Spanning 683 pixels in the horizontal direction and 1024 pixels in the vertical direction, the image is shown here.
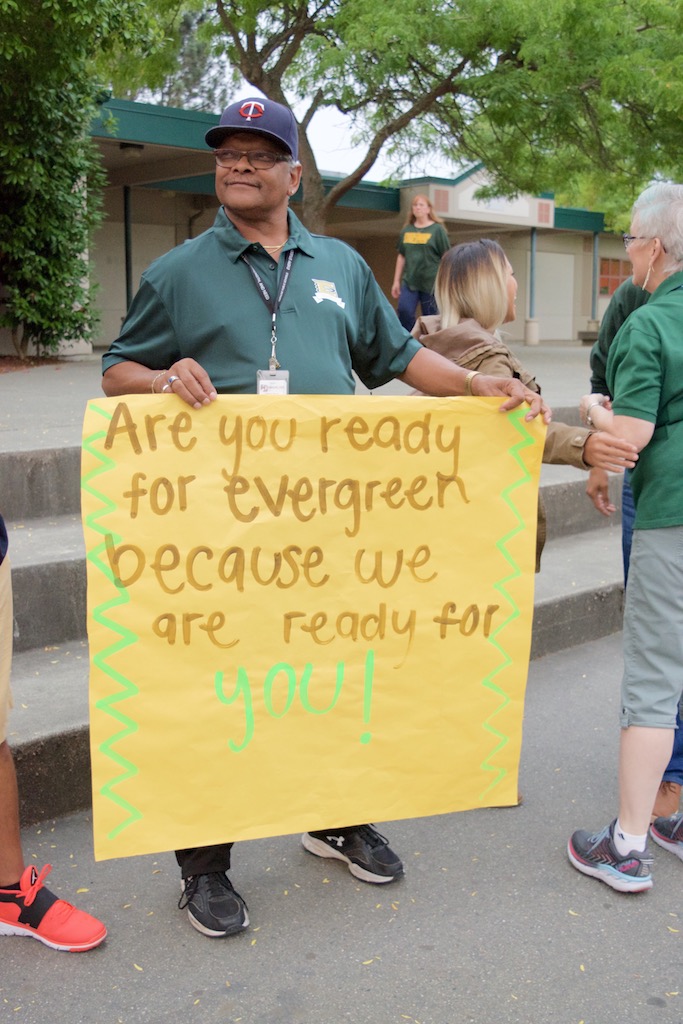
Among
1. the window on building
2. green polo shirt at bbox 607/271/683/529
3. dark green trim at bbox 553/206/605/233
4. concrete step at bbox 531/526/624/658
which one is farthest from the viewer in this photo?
the window on building

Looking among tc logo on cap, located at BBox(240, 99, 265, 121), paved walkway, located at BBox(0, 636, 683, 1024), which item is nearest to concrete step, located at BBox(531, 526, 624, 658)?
paved walkway, located at BBox(0, 636, 683, 1024)

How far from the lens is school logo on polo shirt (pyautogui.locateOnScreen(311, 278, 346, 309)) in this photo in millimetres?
2727

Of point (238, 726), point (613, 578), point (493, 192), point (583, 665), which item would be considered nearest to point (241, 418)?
point (238, 726)

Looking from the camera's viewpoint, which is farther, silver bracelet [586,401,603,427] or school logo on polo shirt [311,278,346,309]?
silver bracelet [586,401,603,427]

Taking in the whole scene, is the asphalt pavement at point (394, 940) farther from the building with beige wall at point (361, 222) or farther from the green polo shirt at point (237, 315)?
the building with beige wall at point (361, 222)

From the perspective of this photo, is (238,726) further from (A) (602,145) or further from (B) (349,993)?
(A) (602,145)

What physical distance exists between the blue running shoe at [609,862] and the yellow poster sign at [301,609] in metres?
0.43

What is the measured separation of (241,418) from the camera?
2553 mm

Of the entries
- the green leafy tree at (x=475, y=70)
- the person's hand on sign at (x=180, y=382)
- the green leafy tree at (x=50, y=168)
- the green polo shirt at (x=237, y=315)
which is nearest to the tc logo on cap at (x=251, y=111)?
the green polo shirt at (x=237, y=315)

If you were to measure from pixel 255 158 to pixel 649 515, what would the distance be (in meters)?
1.47

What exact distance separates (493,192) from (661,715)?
54.4 ft

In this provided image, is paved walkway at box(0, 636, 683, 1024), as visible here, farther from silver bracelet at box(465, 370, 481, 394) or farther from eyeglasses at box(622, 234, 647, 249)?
eyeglasses at box(622, 234, 647, 249)

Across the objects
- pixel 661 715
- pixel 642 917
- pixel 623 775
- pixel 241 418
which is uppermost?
pixel 241 418

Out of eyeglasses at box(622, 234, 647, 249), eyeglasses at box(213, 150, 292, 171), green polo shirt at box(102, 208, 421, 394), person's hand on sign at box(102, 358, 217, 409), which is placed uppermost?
eyeglasses at box(213, 150, 292, 171)
